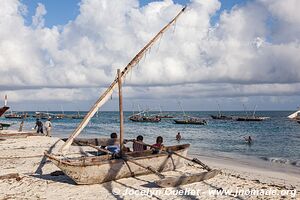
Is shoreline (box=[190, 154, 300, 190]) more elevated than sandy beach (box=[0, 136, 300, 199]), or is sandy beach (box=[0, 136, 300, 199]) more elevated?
sandy beach (box=[0, 136, 300, 199])

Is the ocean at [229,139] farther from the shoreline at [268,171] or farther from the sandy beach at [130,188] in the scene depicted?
the sandy beach at [130,188]

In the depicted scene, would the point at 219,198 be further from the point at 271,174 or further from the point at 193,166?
the point at 271,174

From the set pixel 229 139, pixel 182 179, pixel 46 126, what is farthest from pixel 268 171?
pixel 229 139

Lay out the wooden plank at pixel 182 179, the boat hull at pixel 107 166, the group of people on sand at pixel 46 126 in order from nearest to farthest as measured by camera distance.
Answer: the wooden plank at pixel 182 179
the boat hull at pixel 107 166
the group of people on sand at pixel 46 126

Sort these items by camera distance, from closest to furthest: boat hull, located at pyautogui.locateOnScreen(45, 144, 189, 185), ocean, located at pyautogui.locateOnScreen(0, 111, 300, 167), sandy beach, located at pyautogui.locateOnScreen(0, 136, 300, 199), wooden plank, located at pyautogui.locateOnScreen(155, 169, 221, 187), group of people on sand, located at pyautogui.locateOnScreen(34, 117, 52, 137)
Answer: sandy beach, located at pyautogui.locateOnScreen(0, 136, 300, 199), wooden plank, located at pyautogui.locateOnScreen(155, 169, 221, 187), boat hull, located at pyautogui.locateOnScreen(45, 144, 189, 185), ocean, located at pyautogui.locateOnScreen(0, 111, 300, 167), group of people on sand, located at pyautogui.locateOnScreen(34, 117, 52, 137)

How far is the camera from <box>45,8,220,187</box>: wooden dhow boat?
1165 centimetres

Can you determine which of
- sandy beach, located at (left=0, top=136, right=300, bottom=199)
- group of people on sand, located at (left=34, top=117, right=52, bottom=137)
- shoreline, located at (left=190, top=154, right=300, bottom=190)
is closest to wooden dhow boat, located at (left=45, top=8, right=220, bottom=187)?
sandy beach, located at (left=0, top=136, right=300, bottom=199)

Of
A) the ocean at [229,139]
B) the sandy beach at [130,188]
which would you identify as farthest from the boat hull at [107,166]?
the ocean at [229,139]

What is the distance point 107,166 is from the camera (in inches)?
477

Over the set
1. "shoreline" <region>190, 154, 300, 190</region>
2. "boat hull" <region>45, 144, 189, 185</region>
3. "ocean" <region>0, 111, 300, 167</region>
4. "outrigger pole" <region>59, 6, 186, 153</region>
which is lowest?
"ocean" <region>0, 111, 300, 167</region>

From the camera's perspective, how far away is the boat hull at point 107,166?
11586 millimetres

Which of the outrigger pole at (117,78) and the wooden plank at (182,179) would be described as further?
the outrigger pole at (117,78)

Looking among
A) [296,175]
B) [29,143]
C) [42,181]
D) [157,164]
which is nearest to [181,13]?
[157,164]

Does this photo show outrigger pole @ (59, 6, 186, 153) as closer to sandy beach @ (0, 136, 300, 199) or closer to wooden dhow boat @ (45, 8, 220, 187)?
wooden dhow boat @ (45, 8, 220, 187)
